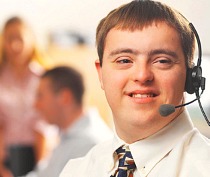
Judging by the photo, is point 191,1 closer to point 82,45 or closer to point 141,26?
point 141,26

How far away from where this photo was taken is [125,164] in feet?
3.82

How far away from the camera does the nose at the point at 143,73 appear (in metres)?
1.09

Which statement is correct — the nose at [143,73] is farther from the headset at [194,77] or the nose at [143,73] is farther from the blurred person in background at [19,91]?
the blurred person in background at [19,91]

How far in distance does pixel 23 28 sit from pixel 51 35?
0.21 metres

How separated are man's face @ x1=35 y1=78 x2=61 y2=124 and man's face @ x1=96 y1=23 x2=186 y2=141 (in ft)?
4.68

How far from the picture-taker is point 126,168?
3.80ft

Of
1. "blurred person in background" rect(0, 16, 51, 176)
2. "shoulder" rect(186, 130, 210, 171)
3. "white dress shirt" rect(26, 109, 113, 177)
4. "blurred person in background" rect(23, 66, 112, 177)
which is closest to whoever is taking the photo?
"shoulder" rect(186, 130, 210, 171)

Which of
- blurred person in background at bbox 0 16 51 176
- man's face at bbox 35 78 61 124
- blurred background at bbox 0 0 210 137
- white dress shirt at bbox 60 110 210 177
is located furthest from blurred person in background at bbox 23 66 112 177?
white dress shirt at bbox 60 110 210 177

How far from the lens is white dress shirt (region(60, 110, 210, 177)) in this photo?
1.07 metres

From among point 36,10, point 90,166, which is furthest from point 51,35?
point 90,166

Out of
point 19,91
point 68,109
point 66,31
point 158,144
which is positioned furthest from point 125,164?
point 66,31

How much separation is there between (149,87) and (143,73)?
1.2 inches

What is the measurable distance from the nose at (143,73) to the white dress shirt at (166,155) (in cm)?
10

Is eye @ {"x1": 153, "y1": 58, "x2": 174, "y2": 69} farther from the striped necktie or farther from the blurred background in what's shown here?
the blurred background
